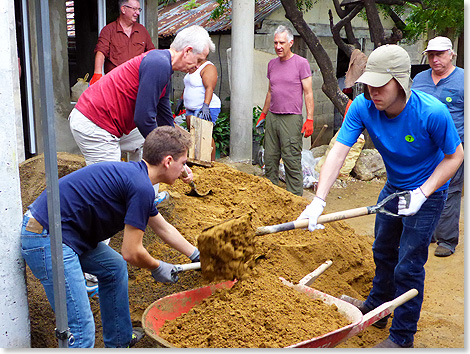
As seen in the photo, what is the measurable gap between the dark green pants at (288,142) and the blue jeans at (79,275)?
368cm

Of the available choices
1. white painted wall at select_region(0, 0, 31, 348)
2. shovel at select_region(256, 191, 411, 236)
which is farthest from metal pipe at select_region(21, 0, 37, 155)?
shovel at select_region(256, 191, 411, 236)

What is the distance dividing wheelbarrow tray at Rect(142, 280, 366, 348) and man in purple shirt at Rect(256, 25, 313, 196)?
10.3ft

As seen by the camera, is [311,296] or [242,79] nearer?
[311,296]

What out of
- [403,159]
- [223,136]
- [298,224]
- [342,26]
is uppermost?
[342,26]

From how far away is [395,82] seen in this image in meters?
2.95

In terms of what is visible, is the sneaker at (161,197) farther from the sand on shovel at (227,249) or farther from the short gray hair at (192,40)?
the sand on shovel at (227,249)

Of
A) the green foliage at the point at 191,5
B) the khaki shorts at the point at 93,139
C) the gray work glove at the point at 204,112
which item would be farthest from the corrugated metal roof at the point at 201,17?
the khaki shorts at the point at 93,139

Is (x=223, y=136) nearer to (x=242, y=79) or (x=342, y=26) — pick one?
(x=242, y=79)

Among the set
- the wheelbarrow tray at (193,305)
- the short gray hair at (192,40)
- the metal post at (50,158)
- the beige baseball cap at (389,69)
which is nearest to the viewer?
the metal post at (50,158)

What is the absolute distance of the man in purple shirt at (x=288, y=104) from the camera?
611 cm

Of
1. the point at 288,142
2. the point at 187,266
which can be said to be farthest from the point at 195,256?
the point at 288,142

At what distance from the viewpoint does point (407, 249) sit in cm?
319

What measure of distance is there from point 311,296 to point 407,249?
66 cm

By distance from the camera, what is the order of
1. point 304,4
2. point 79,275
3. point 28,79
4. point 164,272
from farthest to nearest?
point 304,4, point 28,79, point 164,272, point 79,275
